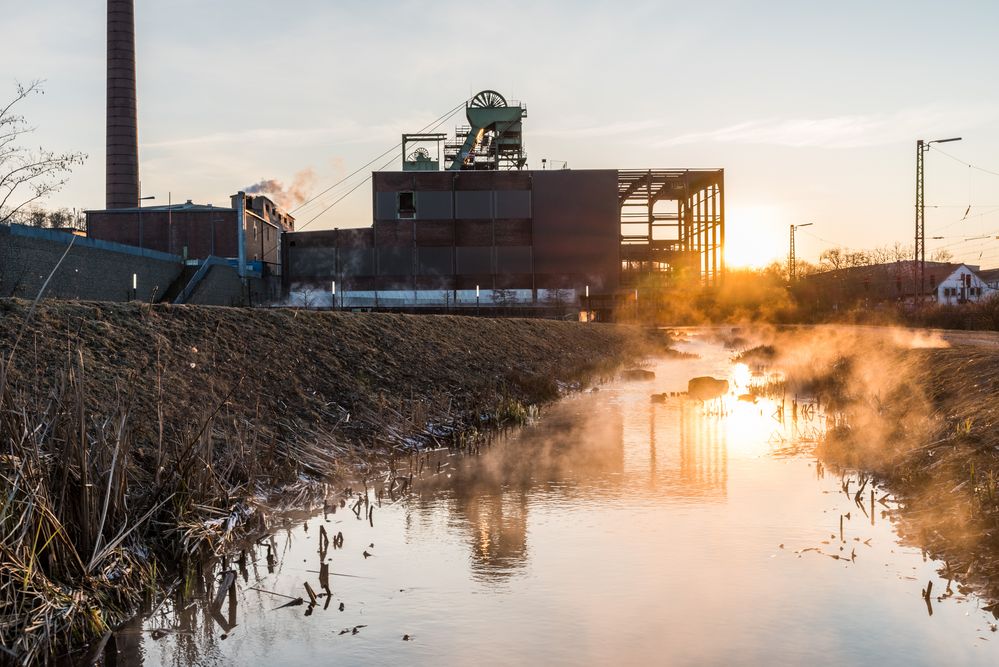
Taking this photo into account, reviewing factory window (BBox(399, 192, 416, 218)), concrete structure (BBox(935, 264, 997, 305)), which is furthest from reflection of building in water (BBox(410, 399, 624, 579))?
concrete structure (BBox(935, 264, 997, 305))

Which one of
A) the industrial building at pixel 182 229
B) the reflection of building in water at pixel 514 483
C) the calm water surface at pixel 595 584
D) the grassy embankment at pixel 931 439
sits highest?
the industrial building at pixel 182 229

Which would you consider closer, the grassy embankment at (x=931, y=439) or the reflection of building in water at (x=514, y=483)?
the grassy embankment at (x=931, y=439)

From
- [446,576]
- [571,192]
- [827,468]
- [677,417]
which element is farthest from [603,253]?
[446,576]

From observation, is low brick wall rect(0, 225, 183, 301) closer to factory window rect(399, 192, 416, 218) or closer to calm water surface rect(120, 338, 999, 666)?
factory window rect(399, 192, 416, 218)

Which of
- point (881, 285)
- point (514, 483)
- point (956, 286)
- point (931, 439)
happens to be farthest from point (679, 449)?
point (956, 286)

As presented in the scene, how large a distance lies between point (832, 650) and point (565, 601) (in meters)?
2.09

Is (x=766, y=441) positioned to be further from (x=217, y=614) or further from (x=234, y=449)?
(x=217, y=614)

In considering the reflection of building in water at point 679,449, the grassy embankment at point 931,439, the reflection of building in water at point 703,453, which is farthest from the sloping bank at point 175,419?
the grassy embankment at point 931,439

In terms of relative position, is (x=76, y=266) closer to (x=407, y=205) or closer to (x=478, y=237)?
(x=407, y=205)

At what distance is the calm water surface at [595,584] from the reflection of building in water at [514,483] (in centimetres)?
5

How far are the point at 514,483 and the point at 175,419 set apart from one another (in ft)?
15.1

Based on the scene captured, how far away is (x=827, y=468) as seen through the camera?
1230 centimetres

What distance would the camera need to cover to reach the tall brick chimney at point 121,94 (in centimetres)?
6003

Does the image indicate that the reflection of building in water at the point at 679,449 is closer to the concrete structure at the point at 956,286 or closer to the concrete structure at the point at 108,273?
the concrete structure at the point at 108,273
